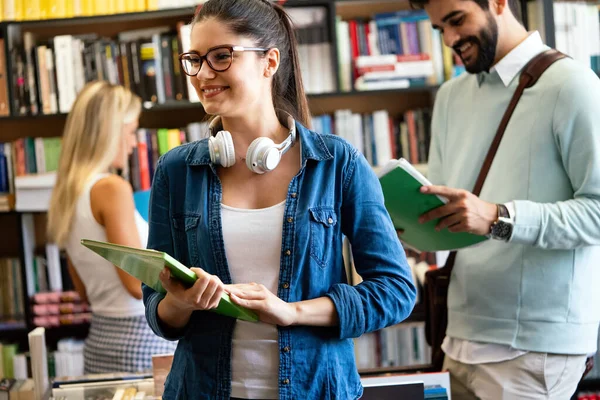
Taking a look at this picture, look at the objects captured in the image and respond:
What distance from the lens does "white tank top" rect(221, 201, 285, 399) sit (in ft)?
4.29

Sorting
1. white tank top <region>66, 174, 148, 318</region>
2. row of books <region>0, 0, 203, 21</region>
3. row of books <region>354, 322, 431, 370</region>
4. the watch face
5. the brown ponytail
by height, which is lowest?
row of books <region>354, 322, 431, 370</region>

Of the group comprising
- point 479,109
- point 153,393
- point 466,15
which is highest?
point 466,15

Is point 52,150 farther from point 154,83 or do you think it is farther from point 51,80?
point 154,83

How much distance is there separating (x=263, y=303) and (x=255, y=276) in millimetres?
104

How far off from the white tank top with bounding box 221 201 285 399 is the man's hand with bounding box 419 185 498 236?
0.55m

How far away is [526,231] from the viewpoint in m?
1.80

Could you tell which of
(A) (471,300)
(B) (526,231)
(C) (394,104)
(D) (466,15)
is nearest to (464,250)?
(A) (471,300)

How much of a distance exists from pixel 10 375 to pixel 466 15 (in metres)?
2.71

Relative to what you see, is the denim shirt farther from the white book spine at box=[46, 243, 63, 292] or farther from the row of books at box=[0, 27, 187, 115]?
the white book spine at box=[46, 243, 63, 292]

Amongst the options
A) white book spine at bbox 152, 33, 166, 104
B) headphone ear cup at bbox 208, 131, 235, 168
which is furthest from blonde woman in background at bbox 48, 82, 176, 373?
headphone ear cup at bbox 208, 131, 235, 168

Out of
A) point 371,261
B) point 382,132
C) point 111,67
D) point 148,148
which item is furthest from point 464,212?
point 111,67

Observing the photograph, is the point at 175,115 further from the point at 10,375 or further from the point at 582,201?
the point at 582,201

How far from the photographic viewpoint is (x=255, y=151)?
1346 mm

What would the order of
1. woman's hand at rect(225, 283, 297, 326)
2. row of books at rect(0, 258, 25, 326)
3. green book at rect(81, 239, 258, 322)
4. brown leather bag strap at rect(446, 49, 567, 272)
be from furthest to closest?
row of books at rect(0, 258, 25, 326) → brown leather bag strap at rect(446, 49, 567, 272) → woman's hand at rect(225, 283, 297, 326) → green book at rect(81, 239, 258, 322)
